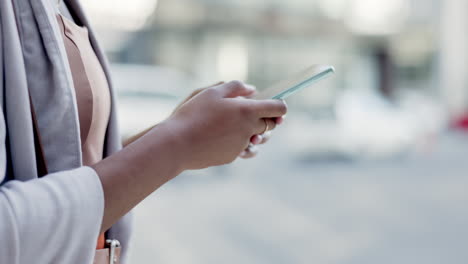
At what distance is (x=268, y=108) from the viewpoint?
70 centimetres

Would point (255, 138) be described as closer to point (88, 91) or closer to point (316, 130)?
point (88, 91)

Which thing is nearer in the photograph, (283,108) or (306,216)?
(283,108)

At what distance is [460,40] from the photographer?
17.4 m

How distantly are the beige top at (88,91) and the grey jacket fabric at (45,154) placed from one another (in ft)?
0.26

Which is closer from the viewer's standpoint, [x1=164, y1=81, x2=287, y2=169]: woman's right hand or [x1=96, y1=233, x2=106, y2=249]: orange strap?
[x1=164, y1=81, x2=287, y2=169]: woman's right hand

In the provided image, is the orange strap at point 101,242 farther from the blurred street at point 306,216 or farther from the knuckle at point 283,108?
the blurred street at point 306,216

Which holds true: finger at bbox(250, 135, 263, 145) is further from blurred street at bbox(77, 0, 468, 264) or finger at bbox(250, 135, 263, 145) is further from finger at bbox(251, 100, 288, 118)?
blurred street at bbox(77, 0, 468, 264)

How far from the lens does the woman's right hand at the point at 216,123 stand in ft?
2.24

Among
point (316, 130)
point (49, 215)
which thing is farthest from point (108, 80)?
point (316, 130)

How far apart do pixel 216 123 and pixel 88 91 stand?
22cm

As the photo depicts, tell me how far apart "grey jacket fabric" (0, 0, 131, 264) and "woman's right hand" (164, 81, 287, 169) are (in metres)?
0.14

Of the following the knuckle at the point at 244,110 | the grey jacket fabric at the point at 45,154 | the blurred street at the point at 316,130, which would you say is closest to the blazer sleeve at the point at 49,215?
the grey jacket fabric at the point at 45,154

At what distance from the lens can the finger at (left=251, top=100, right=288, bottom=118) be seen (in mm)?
696

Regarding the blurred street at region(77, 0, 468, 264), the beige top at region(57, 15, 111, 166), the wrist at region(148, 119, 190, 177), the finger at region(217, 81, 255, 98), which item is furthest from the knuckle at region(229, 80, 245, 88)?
the blurred street at region(77, 0, 468, 264)
